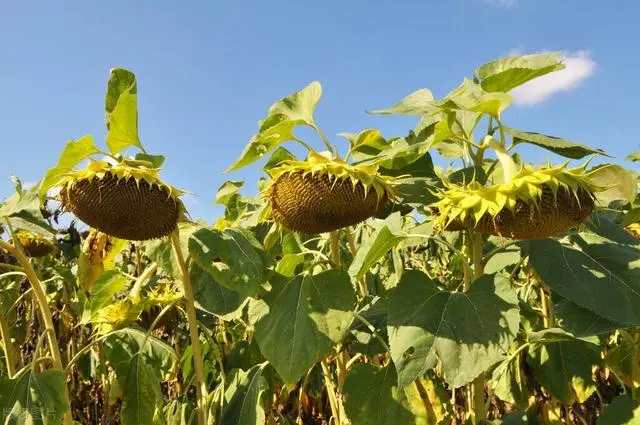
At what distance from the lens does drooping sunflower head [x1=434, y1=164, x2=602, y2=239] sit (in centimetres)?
114

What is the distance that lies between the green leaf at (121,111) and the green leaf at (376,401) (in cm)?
82

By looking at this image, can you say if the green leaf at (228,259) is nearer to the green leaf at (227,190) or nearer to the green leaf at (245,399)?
the green leaf at (245,399)

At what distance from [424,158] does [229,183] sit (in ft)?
3.84

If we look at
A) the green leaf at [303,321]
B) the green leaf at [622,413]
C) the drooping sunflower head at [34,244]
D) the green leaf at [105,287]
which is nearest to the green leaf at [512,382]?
the green leaf at [622,413]

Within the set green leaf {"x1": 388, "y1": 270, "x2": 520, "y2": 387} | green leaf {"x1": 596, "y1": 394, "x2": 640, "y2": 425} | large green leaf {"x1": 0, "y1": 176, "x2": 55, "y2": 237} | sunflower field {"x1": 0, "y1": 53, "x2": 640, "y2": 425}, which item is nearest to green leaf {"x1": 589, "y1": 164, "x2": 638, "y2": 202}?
sunflower field {"x1": 0, "y1": 53, "x2": 640, "y2": 425}

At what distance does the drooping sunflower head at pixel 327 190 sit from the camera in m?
1.36

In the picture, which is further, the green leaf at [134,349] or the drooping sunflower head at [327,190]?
the green leaf at [134,349]

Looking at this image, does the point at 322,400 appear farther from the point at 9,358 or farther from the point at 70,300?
the point at 9,358

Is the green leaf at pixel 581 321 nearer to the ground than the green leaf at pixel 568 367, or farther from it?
farther from it

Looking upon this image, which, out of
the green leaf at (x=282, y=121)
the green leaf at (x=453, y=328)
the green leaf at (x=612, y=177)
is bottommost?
the green leaf at (x=453, y=328)

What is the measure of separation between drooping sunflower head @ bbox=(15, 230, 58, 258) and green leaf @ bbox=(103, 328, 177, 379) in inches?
49.6

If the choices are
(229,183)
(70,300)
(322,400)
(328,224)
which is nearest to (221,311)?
(328,224)

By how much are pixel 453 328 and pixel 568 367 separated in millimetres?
815

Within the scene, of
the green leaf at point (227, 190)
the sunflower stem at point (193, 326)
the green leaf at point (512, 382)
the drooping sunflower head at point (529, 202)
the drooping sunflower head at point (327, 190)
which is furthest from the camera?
Result: the green leaf at point (227, 190)
